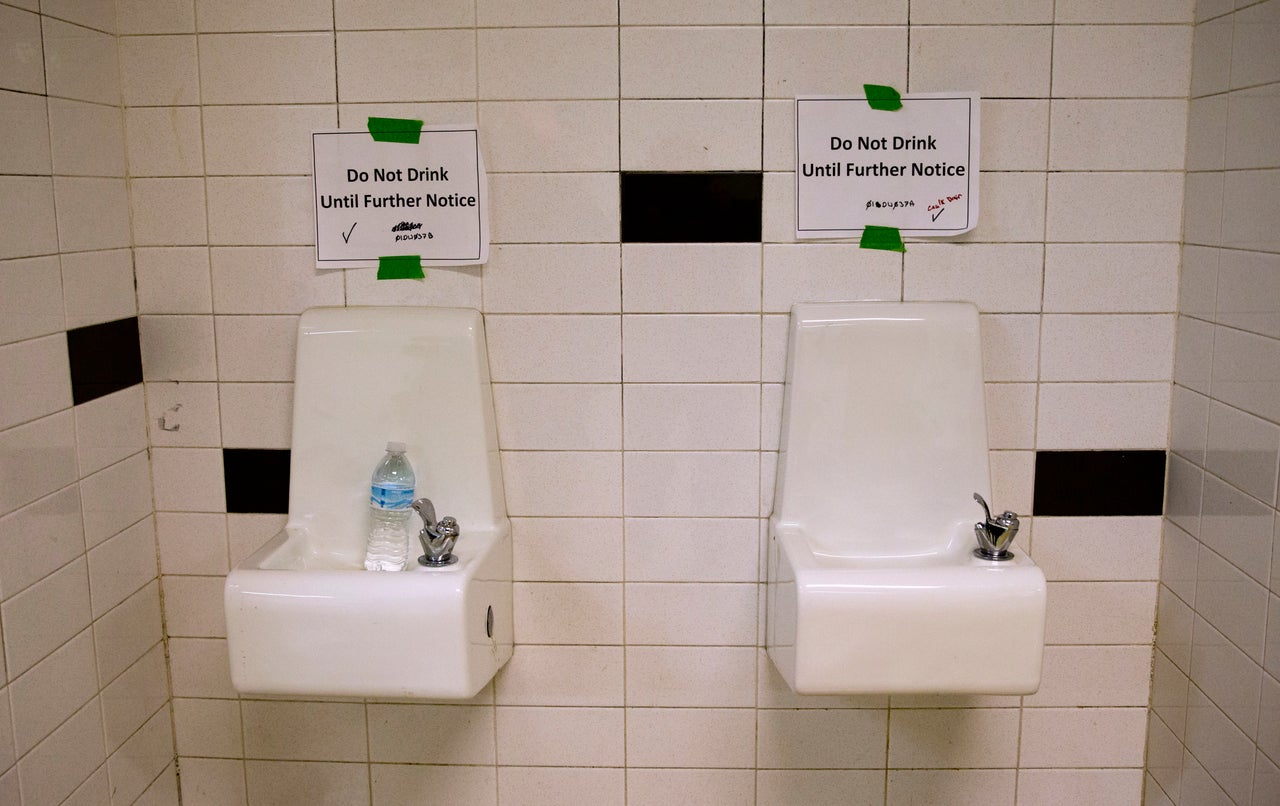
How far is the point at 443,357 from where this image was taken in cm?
197

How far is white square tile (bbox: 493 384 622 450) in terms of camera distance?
6.75 feet

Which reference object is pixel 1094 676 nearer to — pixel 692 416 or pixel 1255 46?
pixel 692 416

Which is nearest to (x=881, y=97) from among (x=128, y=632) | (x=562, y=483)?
(x=562, y=483)

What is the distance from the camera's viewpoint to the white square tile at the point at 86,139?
6.00 feet

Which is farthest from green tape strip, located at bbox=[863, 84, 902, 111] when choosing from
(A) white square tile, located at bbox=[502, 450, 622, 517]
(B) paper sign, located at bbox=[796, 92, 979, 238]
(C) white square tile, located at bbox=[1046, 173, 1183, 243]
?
(A) white square tile, located at bbox=[502, 450, 622, 517]

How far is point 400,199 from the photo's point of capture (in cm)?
201

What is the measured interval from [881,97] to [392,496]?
1123 mm

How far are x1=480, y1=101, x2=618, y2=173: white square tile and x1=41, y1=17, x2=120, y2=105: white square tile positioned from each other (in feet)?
2.21

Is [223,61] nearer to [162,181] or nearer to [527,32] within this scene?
[162,181]

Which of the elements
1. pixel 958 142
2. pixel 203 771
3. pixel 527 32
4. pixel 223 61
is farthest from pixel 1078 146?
pixel 203 771

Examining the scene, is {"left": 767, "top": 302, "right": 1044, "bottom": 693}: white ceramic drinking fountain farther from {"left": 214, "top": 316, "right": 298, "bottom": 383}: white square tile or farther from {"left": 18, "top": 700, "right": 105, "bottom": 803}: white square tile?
{"left": 18, "top": 700, "right": 105, "bottom": 803}: white square tile

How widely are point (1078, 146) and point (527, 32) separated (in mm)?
1008

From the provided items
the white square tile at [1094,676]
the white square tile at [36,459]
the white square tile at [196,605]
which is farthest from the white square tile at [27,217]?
the white square tile at [1094,676]

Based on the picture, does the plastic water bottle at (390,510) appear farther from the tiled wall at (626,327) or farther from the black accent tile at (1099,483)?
the black accent tile at (1099,483)
